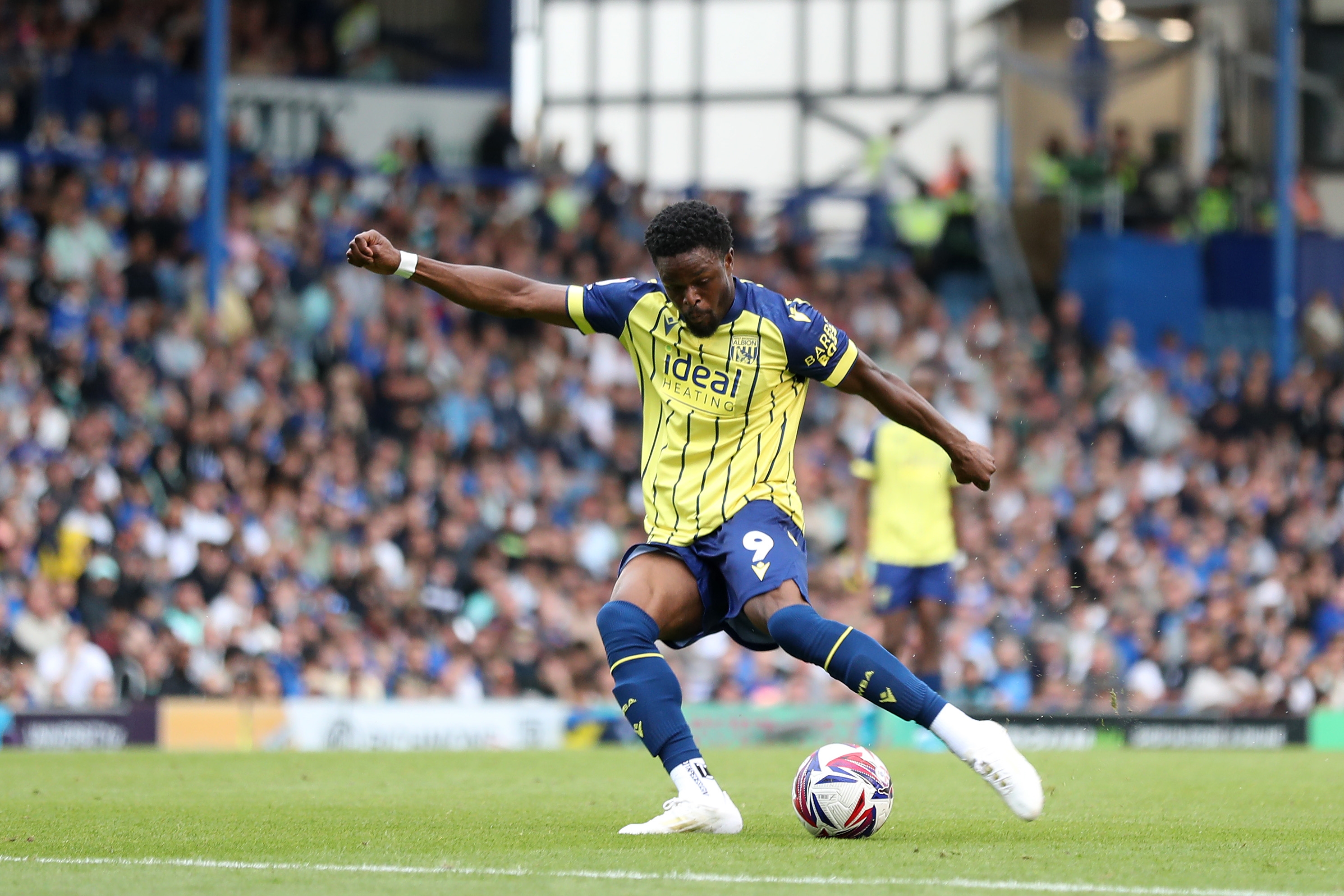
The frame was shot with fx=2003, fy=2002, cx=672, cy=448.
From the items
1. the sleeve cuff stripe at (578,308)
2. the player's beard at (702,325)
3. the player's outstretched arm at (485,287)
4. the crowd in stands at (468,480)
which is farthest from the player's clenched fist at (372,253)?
the crowd in stands at (468,480)

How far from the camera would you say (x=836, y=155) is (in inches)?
1277

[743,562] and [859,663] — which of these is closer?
[859,663]

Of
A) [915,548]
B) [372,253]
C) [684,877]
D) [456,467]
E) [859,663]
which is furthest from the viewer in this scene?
[456,467]

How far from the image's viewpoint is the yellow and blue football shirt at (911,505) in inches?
490

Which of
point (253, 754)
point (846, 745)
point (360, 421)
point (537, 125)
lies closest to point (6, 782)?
point (253, 754)

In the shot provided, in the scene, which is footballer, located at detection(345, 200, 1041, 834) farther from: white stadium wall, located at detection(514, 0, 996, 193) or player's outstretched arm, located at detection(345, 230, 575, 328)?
white stadium wall, located at detection(514, 0, 996, 193)

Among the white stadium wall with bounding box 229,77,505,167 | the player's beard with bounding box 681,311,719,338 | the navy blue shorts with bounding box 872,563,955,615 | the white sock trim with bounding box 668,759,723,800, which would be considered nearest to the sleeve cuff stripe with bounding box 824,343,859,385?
the player's beard with bounding box 681,311,719,338

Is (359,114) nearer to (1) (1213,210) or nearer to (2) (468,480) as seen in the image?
(2) (468,480)

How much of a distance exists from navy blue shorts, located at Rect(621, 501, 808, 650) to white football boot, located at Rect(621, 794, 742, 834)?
0.59 metres

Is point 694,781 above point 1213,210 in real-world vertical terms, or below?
below

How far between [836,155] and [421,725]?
66.5 ft

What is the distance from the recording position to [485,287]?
706 centimetres

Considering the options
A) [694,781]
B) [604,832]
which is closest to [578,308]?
[694,781]

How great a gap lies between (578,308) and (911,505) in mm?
5686
